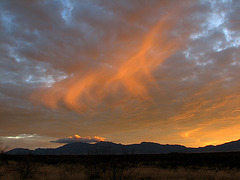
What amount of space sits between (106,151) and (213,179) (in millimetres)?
8676

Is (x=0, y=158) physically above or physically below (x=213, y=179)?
above

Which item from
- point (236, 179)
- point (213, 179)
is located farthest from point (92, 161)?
point (236, 179)

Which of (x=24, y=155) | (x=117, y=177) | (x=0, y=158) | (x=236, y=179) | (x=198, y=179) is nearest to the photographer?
(x=117, y=177)

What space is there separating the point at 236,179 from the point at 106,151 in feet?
35.7

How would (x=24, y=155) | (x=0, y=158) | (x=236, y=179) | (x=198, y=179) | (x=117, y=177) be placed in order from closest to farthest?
(x=117, y=177)
(x=198, y=179)
(x=236, y=179)
(x=24, y=155)
(x=0, y=158)

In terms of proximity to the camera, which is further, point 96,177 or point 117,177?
point 96,177

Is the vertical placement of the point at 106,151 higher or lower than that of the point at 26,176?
higher

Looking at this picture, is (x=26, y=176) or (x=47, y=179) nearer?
(x=47, y=179)

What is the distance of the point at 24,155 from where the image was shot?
65.6 feet

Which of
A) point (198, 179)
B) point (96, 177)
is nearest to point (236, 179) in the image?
point (198, 179)

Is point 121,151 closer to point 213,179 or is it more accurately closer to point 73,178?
point 73,178

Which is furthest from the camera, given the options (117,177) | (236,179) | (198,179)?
(236,179)

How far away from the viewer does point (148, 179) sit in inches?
A: 638

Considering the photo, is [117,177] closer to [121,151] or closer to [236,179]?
[121,151]
